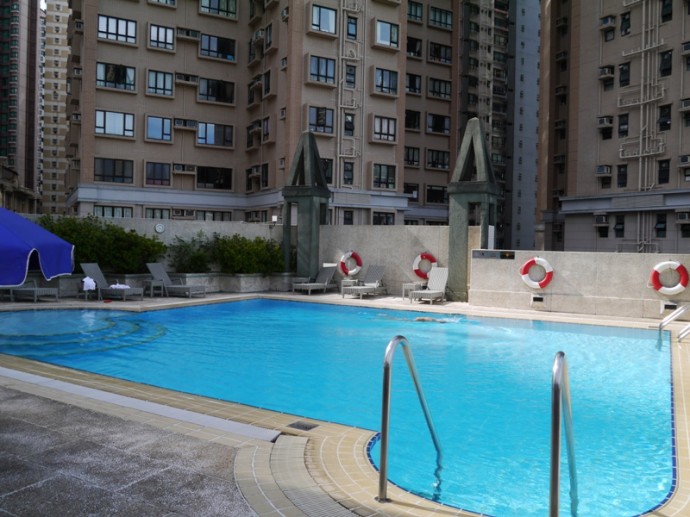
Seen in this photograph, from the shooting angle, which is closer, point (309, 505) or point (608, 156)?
point (309, 505)

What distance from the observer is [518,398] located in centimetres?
916

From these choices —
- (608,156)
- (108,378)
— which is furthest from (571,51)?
(108,378)

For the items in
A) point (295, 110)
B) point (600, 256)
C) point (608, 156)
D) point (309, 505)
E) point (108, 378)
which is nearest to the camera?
point (309, 505)

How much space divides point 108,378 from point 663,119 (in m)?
40.2

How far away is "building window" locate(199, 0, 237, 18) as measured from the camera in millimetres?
41281

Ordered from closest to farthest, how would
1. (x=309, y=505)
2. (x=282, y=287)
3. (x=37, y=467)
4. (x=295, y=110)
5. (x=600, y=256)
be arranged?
(x=309, y=505) → (x=37, y=467) → (x=600, y=256) → (x=282, y=287) → (x=295, y=110)

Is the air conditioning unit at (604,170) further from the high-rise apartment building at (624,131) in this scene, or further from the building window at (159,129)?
the building window at (159,129)

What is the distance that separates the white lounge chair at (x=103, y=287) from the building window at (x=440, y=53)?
38649 millimetres

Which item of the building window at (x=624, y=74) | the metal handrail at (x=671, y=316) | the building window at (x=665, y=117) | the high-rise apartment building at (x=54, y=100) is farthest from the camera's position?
the high-rise apartment building at (x=54, y=100)

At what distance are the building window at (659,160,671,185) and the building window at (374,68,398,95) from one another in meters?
18.7

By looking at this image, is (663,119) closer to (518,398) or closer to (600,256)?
(600,256)

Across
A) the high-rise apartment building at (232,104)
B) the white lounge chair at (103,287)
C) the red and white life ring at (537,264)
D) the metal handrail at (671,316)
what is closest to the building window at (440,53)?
the high-rise apartment building at (232,104)

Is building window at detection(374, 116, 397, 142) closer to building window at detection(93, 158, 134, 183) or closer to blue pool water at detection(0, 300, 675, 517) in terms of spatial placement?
building window at detection(93, 158, 134, 183)

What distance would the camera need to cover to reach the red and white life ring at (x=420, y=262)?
22062 millimetres
